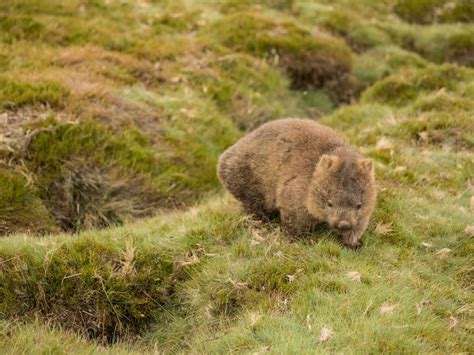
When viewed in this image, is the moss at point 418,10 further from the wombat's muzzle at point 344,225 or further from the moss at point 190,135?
the wombat's muzzle at point 344,225

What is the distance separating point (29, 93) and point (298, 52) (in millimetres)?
7111

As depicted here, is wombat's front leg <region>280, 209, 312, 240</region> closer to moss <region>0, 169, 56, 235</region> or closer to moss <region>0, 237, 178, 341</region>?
moss <region>0, 237, 178, 341</region>

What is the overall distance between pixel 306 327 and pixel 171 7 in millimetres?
12355

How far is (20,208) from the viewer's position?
855cm

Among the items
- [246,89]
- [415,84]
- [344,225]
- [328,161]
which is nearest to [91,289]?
[344,225]

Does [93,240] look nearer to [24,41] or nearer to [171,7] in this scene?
[24,41]

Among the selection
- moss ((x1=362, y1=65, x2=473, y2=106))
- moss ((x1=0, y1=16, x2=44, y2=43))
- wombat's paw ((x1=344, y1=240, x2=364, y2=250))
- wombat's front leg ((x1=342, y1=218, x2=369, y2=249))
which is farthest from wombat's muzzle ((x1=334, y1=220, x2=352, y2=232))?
moss ((x1=0, y1=16, x2=44, y2=43))

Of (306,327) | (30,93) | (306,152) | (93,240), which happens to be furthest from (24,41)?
(306,327)

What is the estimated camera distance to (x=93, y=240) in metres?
7.32

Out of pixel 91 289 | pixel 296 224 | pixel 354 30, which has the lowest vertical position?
pixel 91 289

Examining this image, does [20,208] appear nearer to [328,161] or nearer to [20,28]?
[328,161]

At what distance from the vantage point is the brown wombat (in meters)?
6.73

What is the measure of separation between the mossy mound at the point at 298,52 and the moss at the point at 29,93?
5632 millimetres

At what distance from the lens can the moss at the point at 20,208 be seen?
27.5 ft
